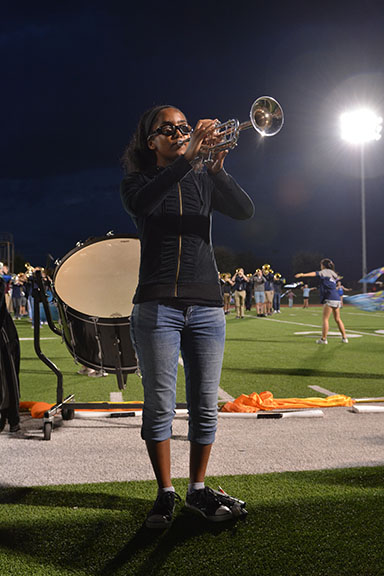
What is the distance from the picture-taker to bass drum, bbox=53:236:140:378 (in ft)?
13.5

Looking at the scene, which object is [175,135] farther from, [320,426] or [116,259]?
[320,426]

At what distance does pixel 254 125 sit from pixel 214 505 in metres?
1.88

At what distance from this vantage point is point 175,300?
A: 253 centimetres

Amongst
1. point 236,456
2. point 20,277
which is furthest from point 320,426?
point 20,277

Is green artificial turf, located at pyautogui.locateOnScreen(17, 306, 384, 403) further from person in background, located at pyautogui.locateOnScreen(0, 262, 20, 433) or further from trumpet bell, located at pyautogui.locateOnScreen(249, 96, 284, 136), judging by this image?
trumpet bell, located at pyautogui.locateOnScreen(249, 96, 284, 136)

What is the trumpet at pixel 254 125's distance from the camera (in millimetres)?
2539

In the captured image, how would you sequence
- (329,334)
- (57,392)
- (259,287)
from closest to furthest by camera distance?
(57,392)
(329,334)
(259,287)

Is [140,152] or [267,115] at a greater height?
[267,115]

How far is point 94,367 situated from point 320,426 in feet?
6.34

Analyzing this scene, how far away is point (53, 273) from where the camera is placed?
13.5 feet

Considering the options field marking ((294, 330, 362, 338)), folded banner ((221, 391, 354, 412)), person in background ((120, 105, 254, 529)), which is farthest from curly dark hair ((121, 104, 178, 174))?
field marking ((294, 330, 362, 338))

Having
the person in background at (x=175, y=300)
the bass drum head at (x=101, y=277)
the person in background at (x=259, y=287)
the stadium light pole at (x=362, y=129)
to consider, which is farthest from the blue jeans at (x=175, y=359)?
the stadium light pole at (x=362, y=129)

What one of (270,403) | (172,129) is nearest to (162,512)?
(172,129)

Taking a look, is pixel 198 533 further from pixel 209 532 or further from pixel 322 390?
pixel 322 390
